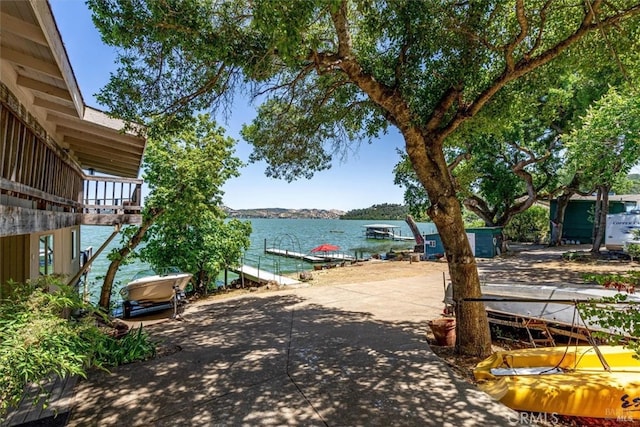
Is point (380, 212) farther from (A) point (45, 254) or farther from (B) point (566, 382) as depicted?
(B) point (566, 382)

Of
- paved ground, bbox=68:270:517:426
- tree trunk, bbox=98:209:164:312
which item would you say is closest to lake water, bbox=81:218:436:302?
tree trunk, bbox=98:209:164:312

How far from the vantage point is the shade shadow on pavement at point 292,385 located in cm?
350

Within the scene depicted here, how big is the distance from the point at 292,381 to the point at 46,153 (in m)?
5.05

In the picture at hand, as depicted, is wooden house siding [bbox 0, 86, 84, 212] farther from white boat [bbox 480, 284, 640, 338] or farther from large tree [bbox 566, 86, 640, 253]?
large tree [bbox 566, 86, 640, 253]

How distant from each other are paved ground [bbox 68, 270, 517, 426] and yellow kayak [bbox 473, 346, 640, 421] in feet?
1.06

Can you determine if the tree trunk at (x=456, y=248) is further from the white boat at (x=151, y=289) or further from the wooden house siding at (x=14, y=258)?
the white boat at (x=151, y=289)

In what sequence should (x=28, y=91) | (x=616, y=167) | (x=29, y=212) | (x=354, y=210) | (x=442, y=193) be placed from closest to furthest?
(x=29, y=212) → (x=28, y=91) → (x=442, y=193) → (x=616, y=167) → (x=354, y=210)

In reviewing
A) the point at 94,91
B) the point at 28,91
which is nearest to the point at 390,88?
the point at 94,91

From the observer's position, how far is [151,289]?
10.3 meters

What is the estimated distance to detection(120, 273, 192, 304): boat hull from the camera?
1021cm

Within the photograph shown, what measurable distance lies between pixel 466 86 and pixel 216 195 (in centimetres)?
839

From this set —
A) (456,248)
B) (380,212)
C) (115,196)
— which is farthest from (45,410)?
(380,212)

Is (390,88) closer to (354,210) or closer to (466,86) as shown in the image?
(466,86)

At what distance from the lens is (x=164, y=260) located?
40.5 ft
